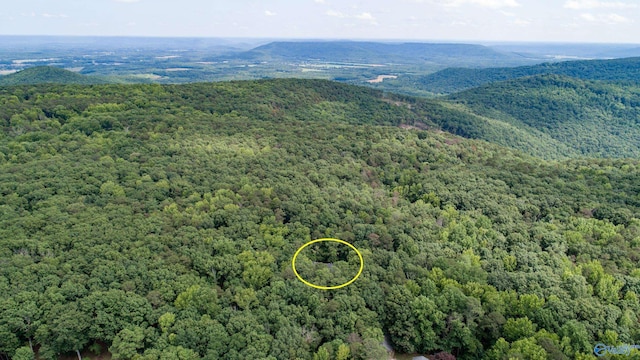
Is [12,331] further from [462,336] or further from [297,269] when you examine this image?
[462,336]

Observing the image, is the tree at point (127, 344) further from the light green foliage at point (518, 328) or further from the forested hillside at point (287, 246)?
the light green foliage at point (518, 328)

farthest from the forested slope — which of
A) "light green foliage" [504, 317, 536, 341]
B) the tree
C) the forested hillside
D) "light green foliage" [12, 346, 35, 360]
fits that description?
"light green foliage" [12, 346, 35, 360]

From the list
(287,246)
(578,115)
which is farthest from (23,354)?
(578,115)

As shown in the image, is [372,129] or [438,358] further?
[372,129]

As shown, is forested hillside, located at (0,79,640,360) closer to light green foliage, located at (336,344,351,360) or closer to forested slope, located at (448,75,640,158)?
light green foliage, located at (336,344,351,360)

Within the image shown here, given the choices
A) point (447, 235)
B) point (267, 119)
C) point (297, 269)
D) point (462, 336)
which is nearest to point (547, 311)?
point (462, 336)

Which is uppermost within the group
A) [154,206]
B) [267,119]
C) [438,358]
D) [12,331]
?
[267,119]

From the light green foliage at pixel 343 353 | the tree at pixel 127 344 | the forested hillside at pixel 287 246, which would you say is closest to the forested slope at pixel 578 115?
the forested hillside at pixel 287 246

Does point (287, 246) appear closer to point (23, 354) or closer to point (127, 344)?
point (127, 344)

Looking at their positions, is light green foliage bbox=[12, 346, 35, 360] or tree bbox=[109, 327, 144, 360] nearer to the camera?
tree bbox=[109, 327, 144, 360]
